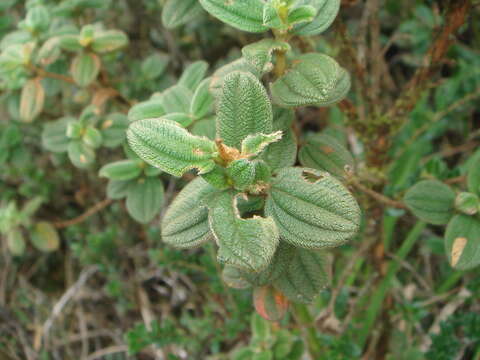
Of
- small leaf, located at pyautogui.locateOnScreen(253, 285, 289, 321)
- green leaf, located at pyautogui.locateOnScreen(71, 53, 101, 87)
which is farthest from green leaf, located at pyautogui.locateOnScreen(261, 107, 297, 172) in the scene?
green leaf, located at pyautogui.locateOnScreen(71, 53, 101, 87)

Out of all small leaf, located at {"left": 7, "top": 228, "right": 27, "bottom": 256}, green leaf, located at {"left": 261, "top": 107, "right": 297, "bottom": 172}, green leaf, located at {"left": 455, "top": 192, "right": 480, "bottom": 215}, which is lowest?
small leaf, located at {"left": 7, "top": 228, "right": 27, "bottom": 256}

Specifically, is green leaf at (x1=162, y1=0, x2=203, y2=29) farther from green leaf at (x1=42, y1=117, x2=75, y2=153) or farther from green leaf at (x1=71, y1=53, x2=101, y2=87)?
green leaf at (x1=42, y1=117, x2=75, y2=153)

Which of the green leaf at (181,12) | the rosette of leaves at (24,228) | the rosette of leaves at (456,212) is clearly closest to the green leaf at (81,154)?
the green leaf at (181,12)

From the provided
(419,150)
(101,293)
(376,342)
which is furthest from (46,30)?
(376,342)

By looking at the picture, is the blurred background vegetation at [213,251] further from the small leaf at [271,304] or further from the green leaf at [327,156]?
the green leaf at [327,156]

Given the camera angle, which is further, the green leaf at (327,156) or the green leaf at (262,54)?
the green leaf at (327,156)
